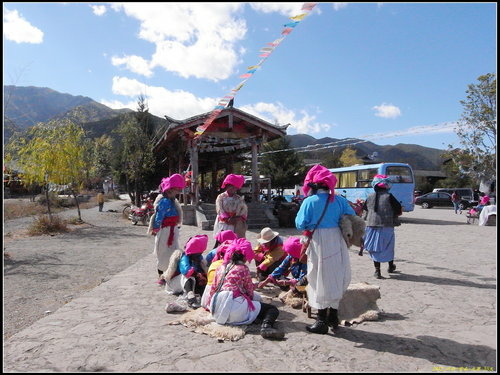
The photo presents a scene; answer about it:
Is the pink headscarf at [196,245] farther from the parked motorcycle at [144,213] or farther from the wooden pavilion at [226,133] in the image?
the parked motorcycle at [144,213]

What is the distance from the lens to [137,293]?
223 inches

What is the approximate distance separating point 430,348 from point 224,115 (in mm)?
12572

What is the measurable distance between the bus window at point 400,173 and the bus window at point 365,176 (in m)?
0.89

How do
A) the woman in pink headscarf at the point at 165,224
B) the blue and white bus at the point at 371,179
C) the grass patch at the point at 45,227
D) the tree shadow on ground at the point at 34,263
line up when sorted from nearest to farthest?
1. the woman in pink headscarf at the point at 165,224
2. the tree shadow on ground at the point at 34,263
3. the grass patch at the point at 45,227
4. the blue and white bus at the point at 371,179

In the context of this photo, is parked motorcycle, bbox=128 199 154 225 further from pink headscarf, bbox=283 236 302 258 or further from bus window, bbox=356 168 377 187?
pink headscarf, bbox=283 236 302 258

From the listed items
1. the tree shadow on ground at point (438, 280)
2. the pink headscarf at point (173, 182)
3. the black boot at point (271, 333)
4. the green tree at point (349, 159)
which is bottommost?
the tree shadow on ground at point (438, 280)

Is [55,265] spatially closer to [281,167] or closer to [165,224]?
[165,224]

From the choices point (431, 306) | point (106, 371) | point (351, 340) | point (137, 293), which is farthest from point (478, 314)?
point (137, 293)

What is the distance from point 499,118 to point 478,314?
289 centimetres

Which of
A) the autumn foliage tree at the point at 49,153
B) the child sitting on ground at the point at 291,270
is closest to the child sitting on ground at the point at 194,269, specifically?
the child sitting on ground at the point at 291,270

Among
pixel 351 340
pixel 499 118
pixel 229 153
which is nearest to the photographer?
pixel 499 118

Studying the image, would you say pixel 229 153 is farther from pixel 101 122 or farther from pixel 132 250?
pixel 101 122

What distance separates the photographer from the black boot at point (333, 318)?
4.06 meters

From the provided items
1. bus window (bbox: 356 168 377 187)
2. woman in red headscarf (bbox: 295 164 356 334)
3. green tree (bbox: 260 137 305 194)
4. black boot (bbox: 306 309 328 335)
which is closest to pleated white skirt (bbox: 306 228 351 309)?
woman in red headscarf (bbox: 295 164 356 334)
